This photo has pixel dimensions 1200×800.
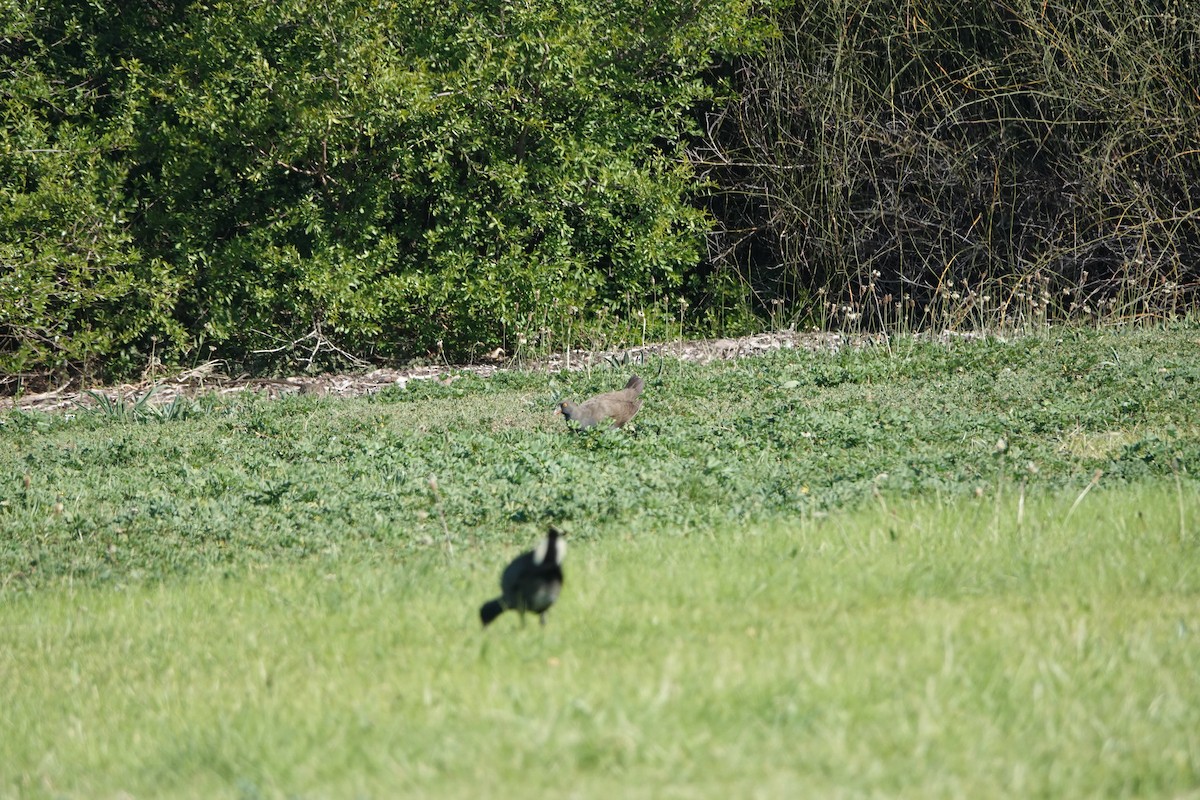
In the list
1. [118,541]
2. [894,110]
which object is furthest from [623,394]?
[894,110]

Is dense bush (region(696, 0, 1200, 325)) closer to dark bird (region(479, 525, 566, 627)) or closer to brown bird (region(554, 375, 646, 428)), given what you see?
brown bird (region(554, 375, 646, 428))

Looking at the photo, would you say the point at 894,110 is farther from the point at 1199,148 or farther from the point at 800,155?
the point at 1199,148

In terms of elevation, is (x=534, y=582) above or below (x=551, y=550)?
below

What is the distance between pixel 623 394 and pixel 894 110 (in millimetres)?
6351

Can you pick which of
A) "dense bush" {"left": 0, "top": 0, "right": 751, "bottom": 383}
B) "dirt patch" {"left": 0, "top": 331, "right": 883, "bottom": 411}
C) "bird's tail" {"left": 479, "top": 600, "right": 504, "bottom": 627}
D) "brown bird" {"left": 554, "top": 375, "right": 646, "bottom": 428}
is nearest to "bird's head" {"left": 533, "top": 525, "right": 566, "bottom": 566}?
"bird's tail" {"left": 479, "top": 600, "right": 504, "bottom": 627}

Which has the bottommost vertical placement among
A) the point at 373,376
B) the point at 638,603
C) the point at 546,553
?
the point at 638,603

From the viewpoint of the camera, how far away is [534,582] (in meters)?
3.98

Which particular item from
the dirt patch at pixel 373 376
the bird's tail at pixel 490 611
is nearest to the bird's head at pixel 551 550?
the bird's tail at pixel 490 611

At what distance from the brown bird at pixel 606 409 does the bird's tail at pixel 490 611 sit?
12.3 ft

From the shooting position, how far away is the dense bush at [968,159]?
11828 millimetres

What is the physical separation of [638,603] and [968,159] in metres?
9.77

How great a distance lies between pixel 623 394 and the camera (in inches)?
325

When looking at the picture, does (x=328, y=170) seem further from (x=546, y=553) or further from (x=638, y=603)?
(x=546, y=553)

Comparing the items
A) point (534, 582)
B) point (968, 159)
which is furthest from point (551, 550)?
point (968, 159)
